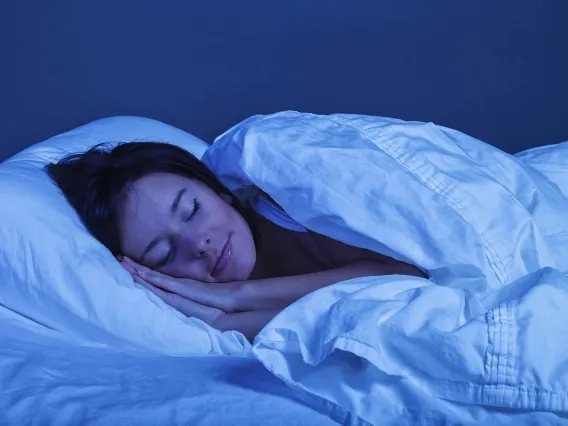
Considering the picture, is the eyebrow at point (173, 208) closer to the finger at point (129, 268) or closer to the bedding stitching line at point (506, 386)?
the finger at point (129, 268)

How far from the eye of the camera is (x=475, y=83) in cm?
170

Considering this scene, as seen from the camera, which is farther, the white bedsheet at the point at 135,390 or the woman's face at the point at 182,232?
the woman's face at the point at 182,232

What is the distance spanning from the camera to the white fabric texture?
2.38 feet

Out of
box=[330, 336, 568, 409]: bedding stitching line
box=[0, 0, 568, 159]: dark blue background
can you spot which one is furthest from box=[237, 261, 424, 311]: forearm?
box=[0, 0, 568, 159]: dark blue background

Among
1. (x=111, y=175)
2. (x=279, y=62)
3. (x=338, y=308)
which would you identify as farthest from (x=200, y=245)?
Result: (x=279, y=62)

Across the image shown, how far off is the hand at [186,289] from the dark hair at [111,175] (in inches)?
3.1

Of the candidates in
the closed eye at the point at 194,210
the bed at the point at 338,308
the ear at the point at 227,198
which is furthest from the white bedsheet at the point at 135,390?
the ear at the point at 227,198

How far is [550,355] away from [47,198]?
Answer: 0.81m

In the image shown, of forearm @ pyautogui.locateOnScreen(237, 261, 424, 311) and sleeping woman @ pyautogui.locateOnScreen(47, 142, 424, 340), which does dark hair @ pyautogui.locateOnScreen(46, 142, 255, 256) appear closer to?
sleeping woman @ pyautogui.locateOnScreen(47, 142, 424, 340)

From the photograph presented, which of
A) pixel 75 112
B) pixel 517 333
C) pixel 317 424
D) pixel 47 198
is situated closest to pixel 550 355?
pixel 517 333

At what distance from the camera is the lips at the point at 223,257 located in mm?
1136

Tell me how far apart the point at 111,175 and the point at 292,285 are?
1.29ft

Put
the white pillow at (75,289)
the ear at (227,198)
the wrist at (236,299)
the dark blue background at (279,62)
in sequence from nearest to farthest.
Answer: the white pillow at (75,289) → the wrist at (236,299) → the ear at (227,198) → the dark blue background at (279,62)

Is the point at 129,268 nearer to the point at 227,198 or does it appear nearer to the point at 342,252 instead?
the point at 227,198
